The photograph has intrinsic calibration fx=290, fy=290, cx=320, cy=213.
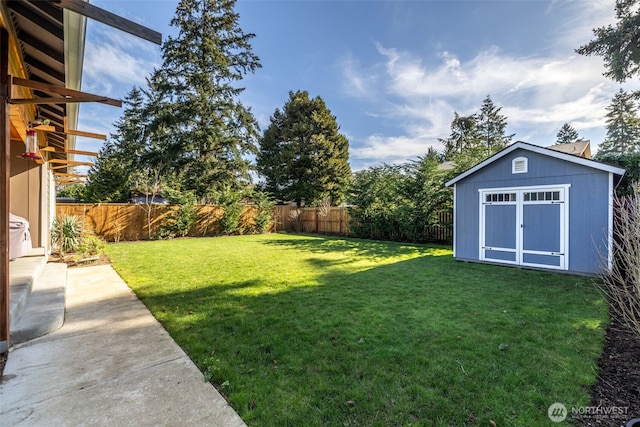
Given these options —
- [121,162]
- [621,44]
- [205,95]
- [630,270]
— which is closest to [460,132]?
[621,44]

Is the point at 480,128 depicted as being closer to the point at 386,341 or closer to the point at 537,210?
the point at 537,210

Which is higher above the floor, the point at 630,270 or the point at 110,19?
the point at 110,19

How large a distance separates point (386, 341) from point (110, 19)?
377 cm

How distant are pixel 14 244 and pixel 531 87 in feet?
54.1

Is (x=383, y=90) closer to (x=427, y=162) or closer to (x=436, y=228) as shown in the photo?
(x=427, y=162)

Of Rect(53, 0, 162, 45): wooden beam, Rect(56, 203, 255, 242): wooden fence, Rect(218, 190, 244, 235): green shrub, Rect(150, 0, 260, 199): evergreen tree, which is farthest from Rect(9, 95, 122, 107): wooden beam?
Rect(150, 0, 260, 199): evergreen tree

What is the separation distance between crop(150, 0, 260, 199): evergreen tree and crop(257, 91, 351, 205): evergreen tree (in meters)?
4.59

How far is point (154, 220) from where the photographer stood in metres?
13.1

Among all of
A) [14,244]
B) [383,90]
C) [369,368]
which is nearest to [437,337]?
[369,368]

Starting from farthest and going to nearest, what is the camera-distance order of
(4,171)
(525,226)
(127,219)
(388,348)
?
(127,219)
(525,226)
(388,348)
(4,171)

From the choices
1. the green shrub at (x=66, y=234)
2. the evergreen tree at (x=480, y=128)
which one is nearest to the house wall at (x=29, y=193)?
the green shrub at (x=66, y=234)

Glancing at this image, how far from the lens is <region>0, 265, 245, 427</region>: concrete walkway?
1.82 meters

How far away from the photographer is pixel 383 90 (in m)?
12.7

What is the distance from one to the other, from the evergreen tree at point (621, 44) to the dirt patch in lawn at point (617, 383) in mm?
13183
